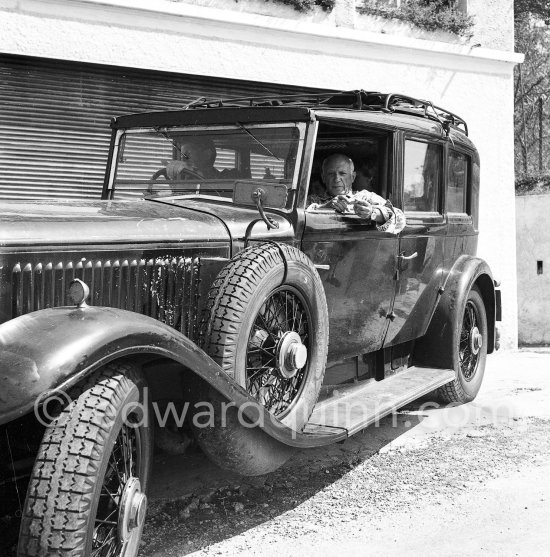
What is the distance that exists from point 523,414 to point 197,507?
2.69m

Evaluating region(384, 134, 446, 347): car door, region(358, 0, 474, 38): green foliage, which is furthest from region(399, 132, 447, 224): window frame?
region(358, 0, 474, 38): green foliage

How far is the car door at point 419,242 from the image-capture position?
4.58 metres

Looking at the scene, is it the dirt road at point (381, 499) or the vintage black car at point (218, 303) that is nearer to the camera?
the vintage black car at point (218, 303)

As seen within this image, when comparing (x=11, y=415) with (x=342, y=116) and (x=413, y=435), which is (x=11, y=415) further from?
(x=413, y=435)

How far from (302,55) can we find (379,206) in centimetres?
411

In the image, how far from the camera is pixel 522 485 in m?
3.98

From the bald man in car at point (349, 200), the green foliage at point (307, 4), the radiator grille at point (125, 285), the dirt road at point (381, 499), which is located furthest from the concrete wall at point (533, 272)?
the radiator grille at point (125, 285)

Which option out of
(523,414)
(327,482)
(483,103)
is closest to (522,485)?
(327,482)

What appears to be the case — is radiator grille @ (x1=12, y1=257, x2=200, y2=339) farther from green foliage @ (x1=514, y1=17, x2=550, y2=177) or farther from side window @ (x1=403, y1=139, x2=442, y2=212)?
green foliage @ (x1=514, y1=17, x2=550, y2=177)

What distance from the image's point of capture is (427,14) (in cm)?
866

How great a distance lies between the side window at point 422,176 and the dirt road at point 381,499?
1.41m

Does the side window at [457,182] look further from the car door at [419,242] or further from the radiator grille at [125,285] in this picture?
the radiator grille at [125,285]

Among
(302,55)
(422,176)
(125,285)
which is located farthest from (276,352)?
(302,55)

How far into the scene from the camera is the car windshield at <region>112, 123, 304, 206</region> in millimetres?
3902
